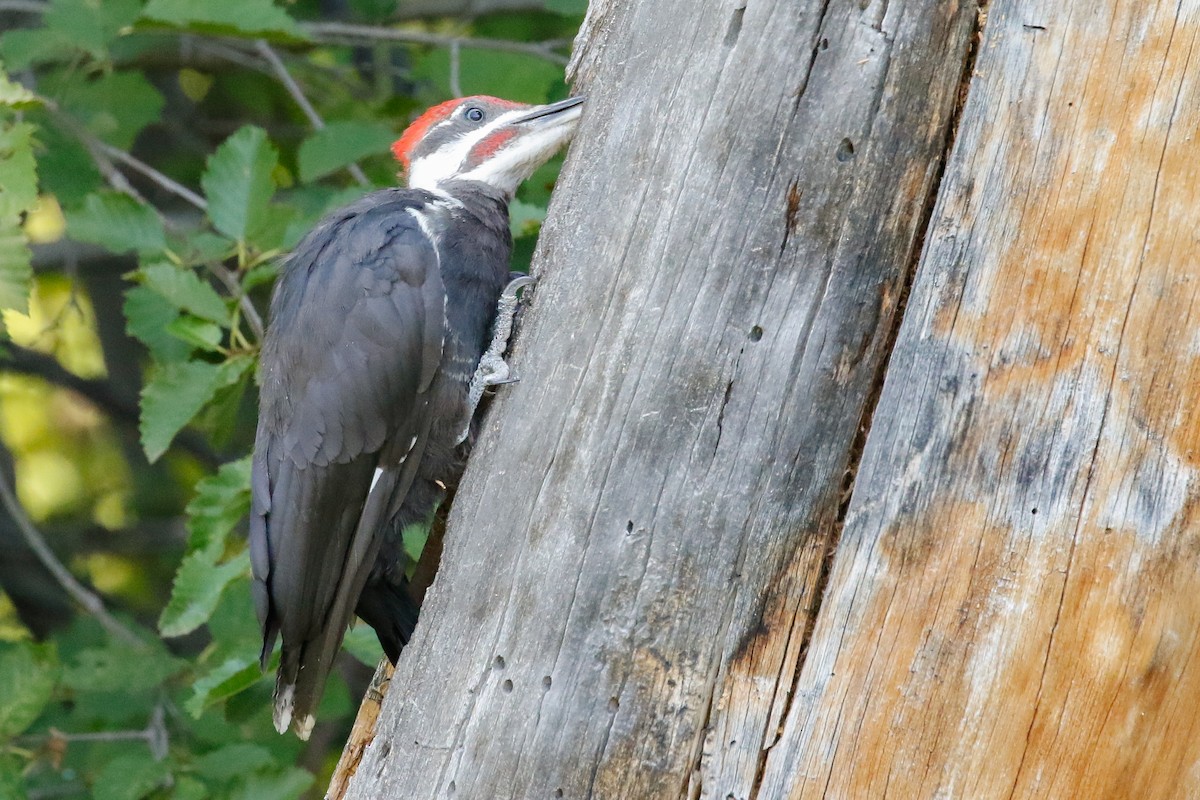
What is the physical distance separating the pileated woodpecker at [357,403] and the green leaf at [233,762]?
0.41 metres

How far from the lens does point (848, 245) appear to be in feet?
6.49

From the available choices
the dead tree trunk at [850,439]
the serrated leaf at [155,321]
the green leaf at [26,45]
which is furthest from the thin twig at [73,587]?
the dead tree trunk at [850,439]

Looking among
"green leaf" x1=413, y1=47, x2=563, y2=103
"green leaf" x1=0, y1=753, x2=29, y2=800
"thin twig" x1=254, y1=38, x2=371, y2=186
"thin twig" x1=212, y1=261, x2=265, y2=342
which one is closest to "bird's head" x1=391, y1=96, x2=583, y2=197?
"green leaf" x1=413, y1=47, x2=563, y2=103

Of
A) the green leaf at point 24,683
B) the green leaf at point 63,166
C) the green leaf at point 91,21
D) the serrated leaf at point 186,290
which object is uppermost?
the green leaf at point 91,21

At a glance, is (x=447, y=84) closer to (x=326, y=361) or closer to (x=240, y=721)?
(x=326, y=361)

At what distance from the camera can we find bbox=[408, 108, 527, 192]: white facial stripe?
10.9 feet

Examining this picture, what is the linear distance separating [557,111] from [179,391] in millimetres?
1219

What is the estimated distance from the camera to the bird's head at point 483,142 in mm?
3141

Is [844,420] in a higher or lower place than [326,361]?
higher

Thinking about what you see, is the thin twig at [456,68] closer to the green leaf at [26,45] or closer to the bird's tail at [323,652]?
the green leaf at [26,45]

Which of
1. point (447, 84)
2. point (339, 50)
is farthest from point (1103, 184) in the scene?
point (339, 50)

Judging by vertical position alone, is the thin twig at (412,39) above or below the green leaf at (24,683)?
above

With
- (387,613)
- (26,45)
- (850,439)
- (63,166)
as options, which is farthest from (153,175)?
(850,439)

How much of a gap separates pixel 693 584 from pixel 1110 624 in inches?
24.6
